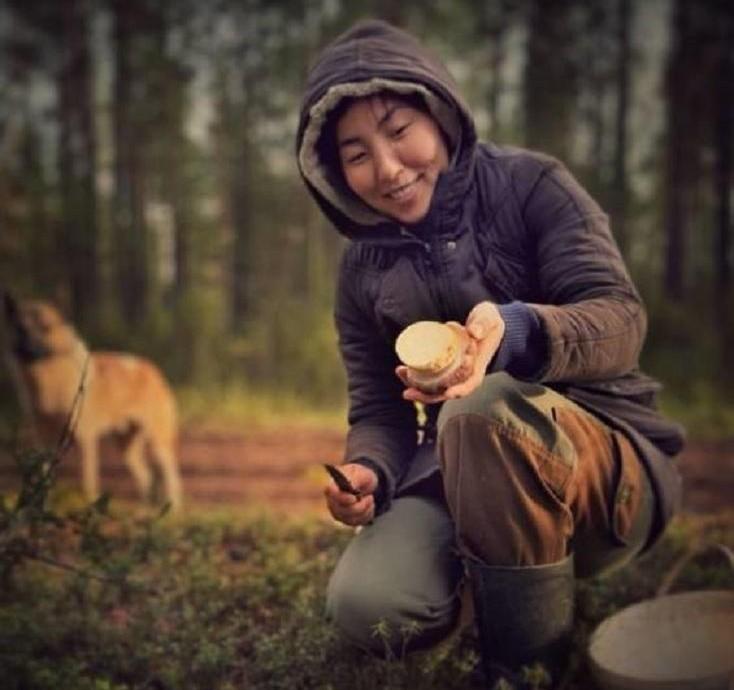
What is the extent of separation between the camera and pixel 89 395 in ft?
18.0

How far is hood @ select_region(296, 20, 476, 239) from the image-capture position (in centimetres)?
216

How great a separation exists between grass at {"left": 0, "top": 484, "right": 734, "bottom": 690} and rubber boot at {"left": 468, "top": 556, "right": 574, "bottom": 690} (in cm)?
15

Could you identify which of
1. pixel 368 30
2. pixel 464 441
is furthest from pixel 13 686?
pixel 368 30

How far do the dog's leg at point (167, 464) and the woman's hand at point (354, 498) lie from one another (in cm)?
371

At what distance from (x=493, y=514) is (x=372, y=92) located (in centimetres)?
94

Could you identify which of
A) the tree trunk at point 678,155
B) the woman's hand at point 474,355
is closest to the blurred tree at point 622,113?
the tree trunk at point 678,155

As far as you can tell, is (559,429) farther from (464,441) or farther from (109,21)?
(109,21)

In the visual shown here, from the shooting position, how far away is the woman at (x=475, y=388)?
1.96 m

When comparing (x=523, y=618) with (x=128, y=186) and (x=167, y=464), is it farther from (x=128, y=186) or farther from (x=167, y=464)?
(x=128, y=186)

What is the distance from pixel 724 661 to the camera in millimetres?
2027

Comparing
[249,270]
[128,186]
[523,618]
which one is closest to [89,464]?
[523,618]

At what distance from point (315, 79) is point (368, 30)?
0.17 meters

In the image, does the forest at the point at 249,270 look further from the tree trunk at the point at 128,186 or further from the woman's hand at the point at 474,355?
the woman's hand at the point at 474,355

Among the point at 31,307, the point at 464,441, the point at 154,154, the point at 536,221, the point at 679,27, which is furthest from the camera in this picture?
the point at 154,154
